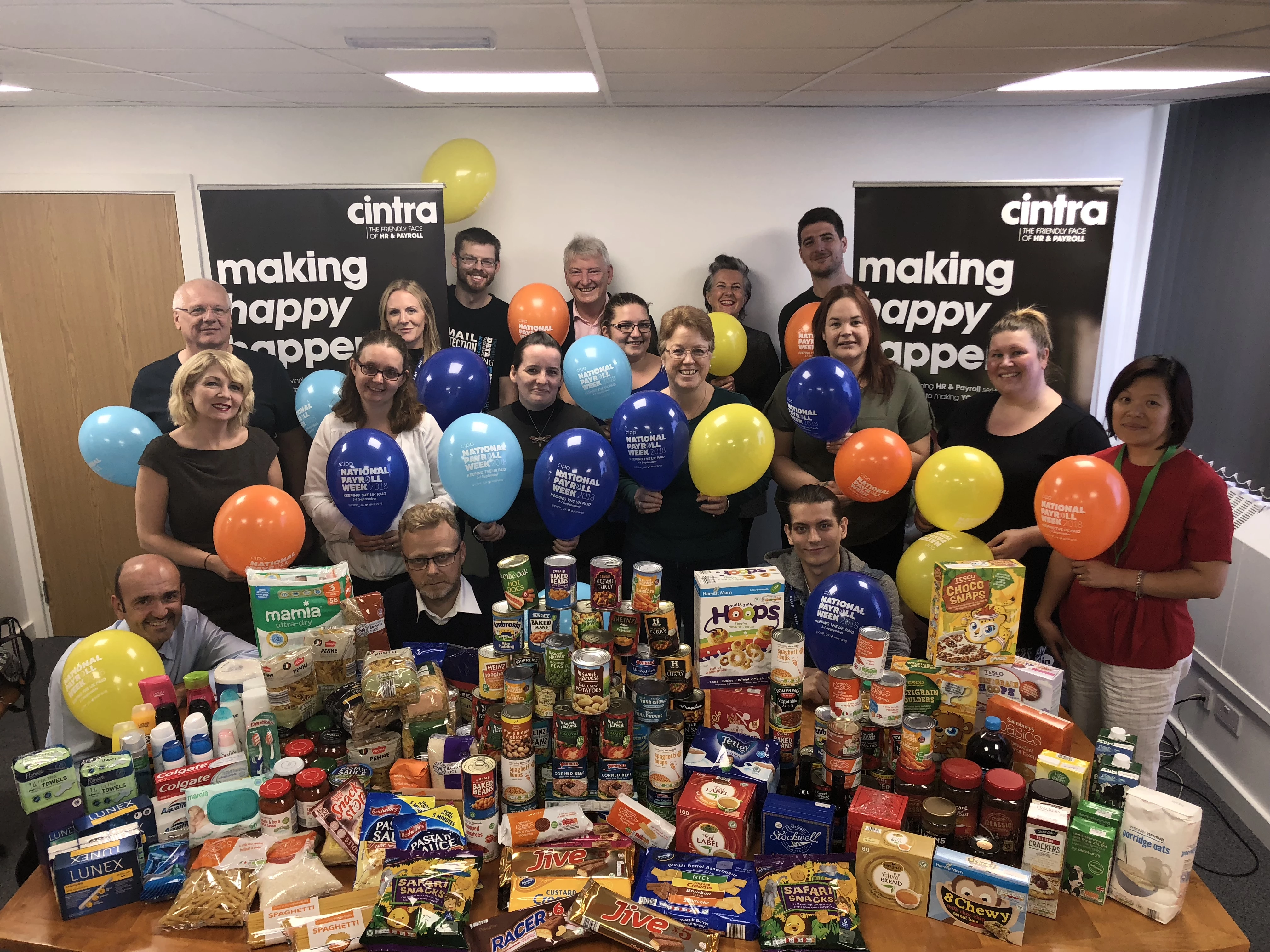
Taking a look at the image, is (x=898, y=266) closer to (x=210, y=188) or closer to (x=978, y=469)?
(x=978, y=469)

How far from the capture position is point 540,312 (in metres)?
3.98

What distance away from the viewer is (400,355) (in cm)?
312

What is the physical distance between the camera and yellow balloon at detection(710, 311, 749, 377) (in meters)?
3.95

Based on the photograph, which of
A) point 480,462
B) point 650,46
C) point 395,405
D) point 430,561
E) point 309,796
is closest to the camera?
point 309,796

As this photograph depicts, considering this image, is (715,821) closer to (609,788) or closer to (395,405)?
(609,788)

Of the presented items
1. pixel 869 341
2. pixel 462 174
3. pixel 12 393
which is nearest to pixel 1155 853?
pixel 869 341

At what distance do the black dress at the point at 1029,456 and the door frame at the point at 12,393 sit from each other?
4.19 metres

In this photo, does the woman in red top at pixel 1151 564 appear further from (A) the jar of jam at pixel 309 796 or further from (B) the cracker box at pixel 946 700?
(A) the jar of jam at pixel 309 796

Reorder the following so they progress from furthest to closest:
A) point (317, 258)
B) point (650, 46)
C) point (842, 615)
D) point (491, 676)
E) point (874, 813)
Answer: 1. point (317, 258)
2. point (650, 46)
3. point (842, 615)
4. point (491, 676)
5. point (874, 813)

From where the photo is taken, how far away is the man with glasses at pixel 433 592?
8.36ft

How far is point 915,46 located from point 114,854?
3.28 meters

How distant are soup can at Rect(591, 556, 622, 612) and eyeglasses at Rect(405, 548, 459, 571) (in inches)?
29.2

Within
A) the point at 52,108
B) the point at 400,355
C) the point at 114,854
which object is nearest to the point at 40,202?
the point at 52,108

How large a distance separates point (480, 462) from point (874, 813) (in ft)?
5.93
